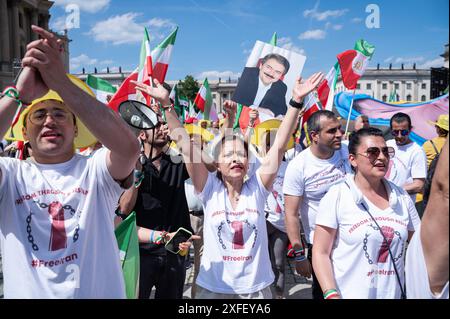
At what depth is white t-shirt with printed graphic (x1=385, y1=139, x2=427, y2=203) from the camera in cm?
429

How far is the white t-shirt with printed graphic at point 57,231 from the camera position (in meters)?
1.70

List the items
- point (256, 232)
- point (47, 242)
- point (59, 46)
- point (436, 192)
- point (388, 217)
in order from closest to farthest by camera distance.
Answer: point (436, 192), point (59, 46), point (47, 242), point (388, 217), point (256, 232)

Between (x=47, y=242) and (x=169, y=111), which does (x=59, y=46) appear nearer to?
(x=47, y=242)

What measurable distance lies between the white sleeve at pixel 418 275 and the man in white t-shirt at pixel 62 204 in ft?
Answer: 3.78

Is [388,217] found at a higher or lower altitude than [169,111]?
lower

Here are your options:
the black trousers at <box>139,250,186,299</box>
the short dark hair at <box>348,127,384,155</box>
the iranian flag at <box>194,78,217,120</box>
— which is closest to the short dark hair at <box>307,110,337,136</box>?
the short dark hair at <box>348,127,384,155</box>

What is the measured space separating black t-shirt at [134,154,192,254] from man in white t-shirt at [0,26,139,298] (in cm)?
119

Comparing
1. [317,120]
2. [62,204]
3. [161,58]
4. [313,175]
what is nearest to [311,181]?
[313,175]

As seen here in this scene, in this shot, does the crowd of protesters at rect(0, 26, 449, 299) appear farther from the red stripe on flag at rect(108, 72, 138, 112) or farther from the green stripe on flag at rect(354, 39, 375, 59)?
the green stripe on flag at rect(354, 39, 375, 59)

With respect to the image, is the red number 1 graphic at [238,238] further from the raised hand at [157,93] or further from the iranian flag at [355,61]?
the iranian flag at [355,61]

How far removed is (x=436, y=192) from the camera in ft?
4.16

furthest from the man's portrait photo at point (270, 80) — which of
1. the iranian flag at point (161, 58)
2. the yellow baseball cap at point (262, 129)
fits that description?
the iranian flag at point (161, 58)
